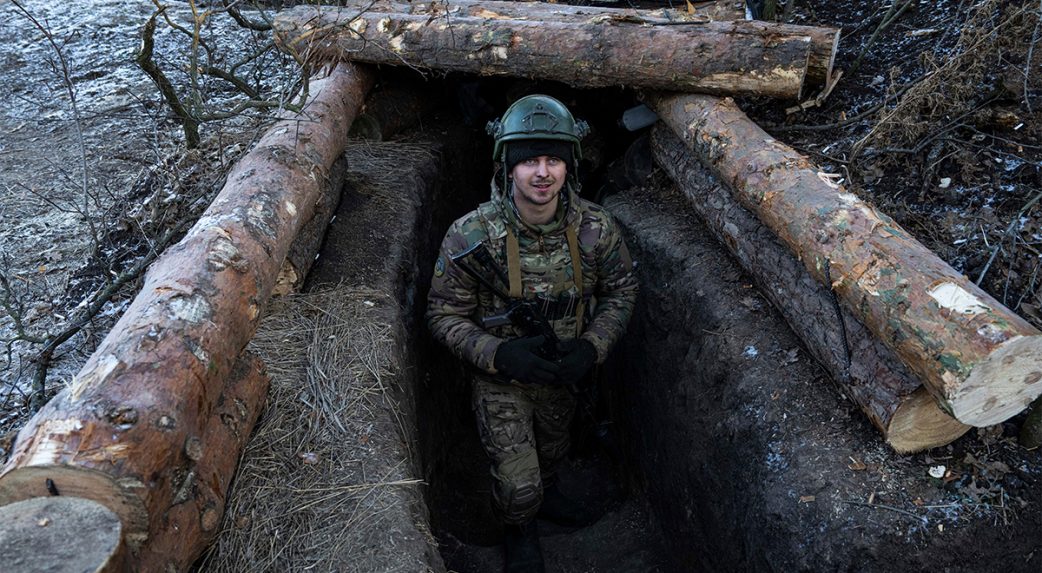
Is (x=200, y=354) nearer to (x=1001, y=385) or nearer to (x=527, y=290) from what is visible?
(x=527, y=290)

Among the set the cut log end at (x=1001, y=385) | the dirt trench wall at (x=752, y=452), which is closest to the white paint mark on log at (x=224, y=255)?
the dirt trench wall at (x=752, y=452)

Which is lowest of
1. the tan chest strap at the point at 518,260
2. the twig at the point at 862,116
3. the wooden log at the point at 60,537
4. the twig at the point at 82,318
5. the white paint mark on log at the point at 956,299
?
the twig at the point at 82,318

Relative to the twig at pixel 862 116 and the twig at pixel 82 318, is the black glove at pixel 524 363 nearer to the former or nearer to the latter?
the twig at pixel 82 318

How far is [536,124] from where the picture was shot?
3.81 m

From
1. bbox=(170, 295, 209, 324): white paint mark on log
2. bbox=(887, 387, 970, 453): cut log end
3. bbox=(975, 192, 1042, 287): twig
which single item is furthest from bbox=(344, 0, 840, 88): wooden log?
bbox=(887, 387, 970, 453): cut log end

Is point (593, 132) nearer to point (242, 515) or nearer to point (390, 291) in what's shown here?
point (390, 291)

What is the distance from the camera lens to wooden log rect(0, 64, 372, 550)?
213 cm

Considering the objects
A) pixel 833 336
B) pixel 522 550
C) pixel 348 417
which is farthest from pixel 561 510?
pixel 833 336

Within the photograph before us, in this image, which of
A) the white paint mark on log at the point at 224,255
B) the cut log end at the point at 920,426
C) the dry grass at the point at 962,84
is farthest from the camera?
the dry grass at the point at 962,84

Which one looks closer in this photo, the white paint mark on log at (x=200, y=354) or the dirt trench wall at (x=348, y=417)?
the white paint mark on log at (x=200, y=354)

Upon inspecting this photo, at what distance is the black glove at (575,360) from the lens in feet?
12.8

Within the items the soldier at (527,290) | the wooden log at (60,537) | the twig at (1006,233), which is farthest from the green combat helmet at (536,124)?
the wooden log at (60,537)

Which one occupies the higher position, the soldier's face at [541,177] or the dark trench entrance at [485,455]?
A: the soldier's face at [541,177]

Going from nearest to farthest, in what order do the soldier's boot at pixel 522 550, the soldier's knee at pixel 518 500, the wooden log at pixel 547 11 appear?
1. the soldier's knee at pixel 518 500
2. the soldier's boot at pixel 522 550
3. the wooden log at pixel 547 11
